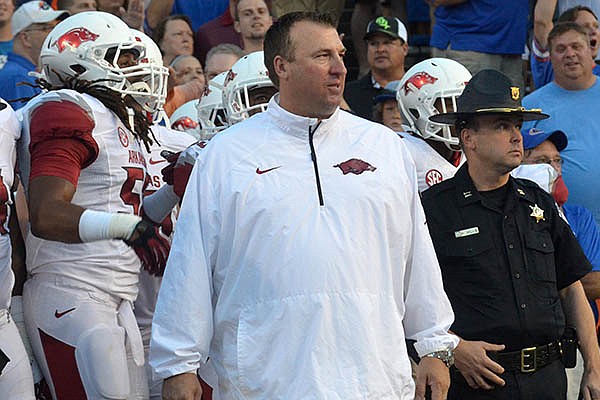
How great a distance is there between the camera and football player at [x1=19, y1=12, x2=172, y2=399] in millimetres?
4438

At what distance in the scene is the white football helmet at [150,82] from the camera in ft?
16.8

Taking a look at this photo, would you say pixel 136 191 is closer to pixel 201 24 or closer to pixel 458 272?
pixel 458 272

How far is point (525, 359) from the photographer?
5188 millimetres

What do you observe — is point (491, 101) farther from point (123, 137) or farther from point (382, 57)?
point (382, 57)

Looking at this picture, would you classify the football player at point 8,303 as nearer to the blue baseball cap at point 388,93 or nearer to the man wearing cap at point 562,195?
the man wearing cap at point 562,195

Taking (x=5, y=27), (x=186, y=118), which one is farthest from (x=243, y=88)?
(x=5, y=27)

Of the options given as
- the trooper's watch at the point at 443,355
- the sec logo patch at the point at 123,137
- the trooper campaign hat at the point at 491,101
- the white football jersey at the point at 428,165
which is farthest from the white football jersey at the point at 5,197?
the white football jersey at the point at 428,165

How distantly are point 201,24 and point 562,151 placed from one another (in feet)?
15.5

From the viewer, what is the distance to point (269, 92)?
5.83m

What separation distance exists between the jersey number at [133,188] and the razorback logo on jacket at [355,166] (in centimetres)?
110

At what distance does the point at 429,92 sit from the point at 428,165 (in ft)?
1.70

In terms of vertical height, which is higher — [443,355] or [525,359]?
[443,355]

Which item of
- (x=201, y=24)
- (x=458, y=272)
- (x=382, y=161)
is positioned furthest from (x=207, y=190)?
(x=201, y=24)

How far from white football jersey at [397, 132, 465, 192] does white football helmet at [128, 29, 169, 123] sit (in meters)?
1.51
